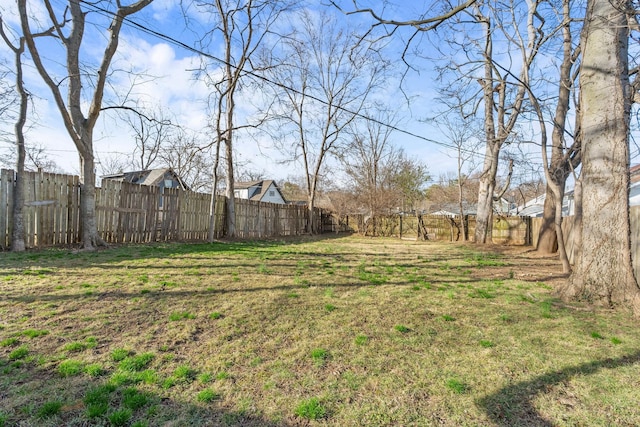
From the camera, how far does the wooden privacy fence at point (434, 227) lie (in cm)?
1390

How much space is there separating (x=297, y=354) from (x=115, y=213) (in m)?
7.77

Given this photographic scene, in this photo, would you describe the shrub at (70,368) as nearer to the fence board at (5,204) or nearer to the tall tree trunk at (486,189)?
the fence board at (5,204)

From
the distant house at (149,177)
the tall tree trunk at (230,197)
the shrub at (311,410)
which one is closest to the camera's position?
the shrub at (311,410)

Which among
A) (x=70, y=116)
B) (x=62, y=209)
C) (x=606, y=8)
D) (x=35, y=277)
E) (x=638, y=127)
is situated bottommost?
(x=35, y=277)

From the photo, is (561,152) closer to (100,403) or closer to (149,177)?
(100,403)

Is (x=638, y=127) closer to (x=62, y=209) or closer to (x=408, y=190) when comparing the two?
(x=62, y=209)

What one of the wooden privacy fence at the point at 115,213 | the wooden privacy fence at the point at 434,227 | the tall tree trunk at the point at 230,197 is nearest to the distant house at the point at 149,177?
the tall tree trunk at the point at 230,197

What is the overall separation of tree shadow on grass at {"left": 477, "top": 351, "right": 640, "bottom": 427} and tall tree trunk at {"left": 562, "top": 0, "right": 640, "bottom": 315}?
1.68 m

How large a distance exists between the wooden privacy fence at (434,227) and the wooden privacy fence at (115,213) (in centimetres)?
802

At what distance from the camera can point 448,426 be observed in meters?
1.78

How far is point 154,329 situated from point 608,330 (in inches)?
176

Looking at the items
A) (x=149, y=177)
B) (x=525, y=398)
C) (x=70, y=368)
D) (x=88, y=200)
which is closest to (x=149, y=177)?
(x=149, y=177)

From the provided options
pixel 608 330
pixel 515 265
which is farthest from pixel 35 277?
pixel 515 265

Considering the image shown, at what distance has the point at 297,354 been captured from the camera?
2.57m
